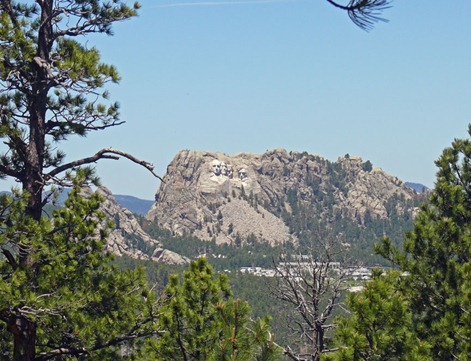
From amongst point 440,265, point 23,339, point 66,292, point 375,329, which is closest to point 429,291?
point 440,265

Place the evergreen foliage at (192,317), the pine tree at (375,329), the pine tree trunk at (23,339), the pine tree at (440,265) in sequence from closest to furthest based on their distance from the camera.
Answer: the pine tree at (375,329) → the pine tree trunk at (23,339) → the evergreen foliage at (192,317) → the pine tree at (440,265)

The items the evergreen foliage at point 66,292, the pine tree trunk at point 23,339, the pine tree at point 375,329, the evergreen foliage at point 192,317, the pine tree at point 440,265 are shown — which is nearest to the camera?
the pine tree at point 375,329

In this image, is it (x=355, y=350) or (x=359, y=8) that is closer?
(x=359, y=8)

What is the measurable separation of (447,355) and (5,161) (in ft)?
39.7

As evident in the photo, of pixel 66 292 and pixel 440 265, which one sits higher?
pixel 440 265

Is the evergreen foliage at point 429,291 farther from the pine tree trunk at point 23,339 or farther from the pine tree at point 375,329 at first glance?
the pine tree trunk at point 23,339

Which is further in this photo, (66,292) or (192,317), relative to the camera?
(192,317)

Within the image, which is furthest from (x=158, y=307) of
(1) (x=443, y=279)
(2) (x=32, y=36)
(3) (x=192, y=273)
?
(1) (x=443, y=279)

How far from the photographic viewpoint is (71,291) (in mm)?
15148

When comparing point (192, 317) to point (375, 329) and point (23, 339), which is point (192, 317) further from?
point (375, 329)

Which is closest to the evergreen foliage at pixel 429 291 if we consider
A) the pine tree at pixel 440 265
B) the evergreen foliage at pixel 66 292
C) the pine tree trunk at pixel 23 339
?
the pine tree at pixel 440 265

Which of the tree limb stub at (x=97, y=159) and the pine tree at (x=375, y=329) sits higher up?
the tree limb stub at (x=97, y=159)

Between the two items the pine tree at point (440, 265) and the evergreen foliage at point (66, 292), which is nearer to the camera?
the evergreen foliage at point (66, 292)

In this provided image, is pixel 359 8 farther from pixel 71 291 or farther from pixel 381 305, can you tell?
pixel 71 291
